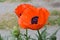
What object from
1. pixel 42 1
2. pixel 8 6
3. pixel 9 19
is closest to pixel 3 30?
pixel 9 19

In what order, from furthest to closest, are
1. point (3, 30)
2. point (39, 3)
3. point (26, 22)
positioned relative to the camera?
1. point (39, 3)
2. point (3, 30)
3. point (26, 22)

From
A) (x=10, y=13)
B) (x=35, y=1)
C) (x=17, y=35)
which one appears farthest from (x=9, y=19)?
(x=17, y=35)

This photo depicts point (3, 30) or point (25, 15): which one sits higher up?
point (25, 15)

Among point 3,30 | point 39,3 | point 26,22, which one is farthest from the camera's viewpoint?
point 39,3

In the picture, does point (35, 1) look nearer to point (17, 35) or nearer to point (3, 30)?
point (3, 30)

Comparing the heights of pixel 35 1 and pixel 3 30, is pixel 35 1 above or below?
above

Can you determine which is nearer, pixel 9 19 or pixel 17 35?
pixel 17 35

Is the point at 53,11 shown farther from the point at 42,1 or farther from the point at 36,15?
the point at 36,15

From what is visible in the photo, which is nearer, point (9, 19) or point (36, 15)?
point (36, 15)
